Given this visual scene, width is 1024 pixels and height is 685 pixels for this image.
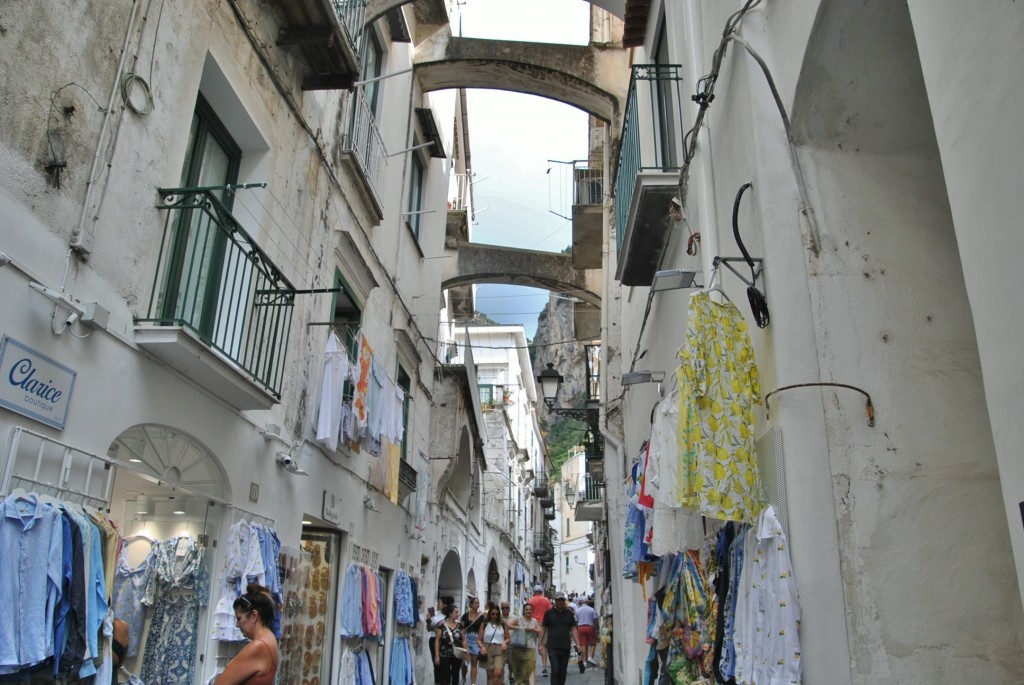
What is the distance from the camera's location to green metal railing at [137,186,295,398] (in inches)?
227

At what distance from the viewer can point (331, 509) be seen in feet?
30.3

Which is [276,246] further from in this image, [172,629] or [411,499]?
[411,499]

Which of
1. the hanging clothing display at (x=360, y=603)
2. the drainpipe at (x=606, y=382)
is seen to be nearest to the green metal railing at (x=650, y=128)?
the drainpipe at (x=606, y=382)

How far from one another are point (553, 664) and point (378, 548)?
3145 millimetres

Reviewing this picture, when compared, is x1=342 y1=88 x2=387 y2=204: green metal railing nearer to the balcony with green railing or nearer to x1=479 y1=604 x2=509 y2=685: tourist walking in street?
the balcony with green railing

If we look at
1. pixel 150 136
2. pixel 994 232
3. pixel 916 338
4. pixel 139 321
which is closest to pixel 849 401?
pixel 916 338

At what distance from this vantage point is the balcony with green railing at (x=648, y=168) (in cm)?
693

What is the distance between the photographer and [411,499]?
13.7 metres

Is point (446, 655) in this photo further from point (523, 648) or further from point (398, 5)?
point (398, 5)

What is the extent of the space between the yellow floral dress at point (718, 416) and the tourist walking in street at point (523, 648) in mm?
8666

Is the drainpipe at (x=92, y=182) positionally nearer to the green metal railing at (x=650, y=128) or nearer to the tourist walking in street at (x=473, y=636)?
the green metal railing at (x=650, y=128)

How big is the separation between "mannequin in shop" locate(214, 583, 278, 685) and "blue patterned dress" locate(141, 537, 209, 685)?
217 cm

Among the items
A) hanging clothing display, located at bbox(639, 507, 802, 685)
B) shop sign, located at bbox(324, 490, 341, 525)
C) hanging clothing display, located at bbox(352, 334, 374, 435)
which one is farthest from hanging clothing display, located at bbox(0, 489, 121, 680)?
hanging clothing display, located at bbox(352, 334, 374, 435)

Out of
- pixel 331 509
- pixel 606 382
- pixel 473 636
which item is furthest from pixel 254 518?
pixel 606 382
